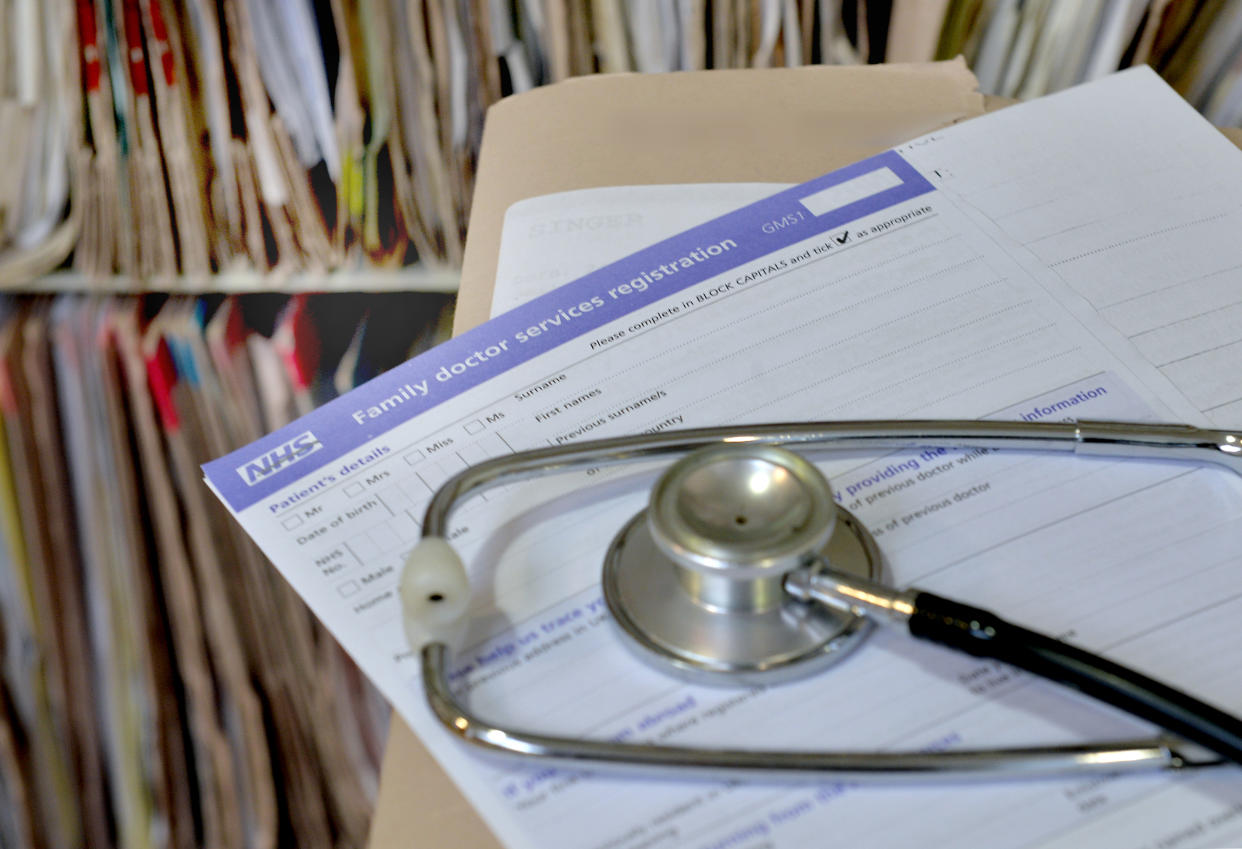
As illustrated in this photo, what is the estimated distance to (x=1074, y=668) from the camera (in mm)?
333

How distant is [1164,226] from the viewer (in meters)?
0.54

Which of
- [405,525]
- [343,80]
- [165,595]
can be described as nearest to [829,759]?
[405,525]

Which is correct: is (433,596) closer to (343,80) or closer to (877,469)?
(877,469)

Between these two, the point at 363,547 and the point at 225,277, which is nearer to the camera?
the point at 363,547

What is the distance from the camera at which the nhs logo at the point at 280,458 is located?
0.46 m

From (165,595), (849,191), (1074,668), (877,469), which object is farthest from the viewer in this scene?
(165,595)

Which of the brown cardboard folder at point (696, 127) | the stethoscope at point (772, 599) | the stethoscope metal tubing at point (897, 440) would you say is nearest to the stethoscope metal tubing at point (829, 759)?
the stethoscope at point (772, 599)

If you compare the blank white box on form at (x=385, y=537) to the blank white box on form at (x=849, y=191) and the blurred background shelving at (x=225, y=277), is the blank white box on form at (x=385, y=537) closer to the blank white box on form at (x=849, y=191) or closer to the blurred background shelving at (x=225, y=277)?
the blank white box on form at (x=849, y=191)

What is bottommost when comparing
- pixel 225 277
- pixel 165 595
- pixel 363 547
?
pixel 165 595

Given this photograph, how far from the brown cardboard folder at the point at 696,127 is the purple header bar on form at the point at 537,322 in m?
0.05

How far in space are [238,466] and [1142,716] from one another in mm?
362

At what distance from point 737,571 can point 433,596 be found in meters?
0.11

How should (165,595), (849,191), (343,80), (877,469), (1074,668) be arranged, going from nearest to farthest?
(1074,668), (877,469), (849,191), (343,80), (165,595)

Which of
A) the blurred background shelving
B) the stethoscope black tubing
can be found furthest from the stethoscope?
the blurred background shelving
